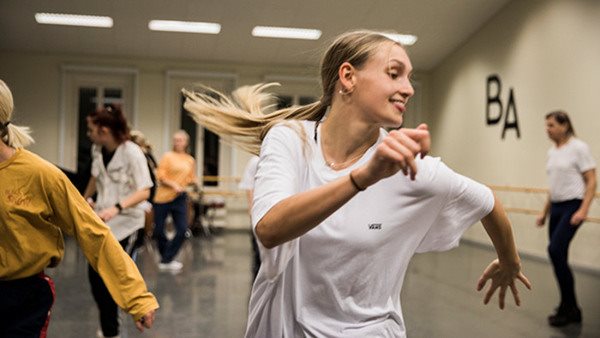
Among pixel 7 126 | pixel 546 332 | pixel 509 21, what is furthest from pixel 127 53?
pixel 7 126

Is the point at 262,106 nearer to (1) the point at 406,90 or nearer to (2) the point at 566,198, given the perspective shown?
(1) the point at 406,90

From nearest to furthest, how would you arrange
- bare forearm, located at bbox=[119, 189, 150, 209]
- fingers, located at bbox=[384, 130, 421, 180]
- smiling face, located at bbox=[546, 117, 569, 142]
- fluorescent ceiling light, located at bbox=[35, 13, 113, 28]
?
fingers, located at bbox=[384, 130, 421, 180] → bare forearm, located at bbox=[119, 189, 150, 209] → smiling face, located at bbox=[546, 117, 569, 142] → fluorescent ceiling light, located at bbox=[35, 13, 113, 28]

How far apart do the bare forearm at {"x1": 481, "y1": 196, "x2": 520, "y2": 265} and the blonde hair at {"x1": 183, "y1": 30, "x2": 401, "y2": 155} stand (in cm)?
51

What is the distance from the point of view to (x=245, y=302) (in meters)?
5.84

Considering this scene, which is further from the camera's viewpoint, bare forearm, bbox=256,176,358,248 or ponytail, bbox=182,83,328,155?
ponytail, bbox=182,83,328,155

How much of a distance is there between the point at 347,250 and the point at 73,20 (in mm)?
12066

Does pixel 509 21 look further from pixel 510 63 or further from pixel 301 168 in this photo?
pixel 301 168

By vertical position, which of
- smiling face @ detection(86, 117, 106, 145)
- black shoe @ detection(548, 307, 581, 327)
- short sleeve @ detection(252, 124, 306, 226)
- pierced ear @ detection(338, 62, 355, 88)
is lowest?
black shoe @ detection(548, 307, 581, 327)

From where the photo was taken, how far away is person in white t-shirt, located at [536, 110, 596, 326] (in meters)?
5.18

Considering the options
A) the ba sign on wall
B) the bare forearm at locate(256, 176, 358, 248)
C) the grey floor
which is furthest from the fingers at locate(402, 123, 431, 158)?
the ba sign on wall

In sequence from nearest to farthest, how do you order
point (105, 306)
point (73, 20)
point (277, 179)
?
point (277, 179) → point (105, 306) → point (73, 20)

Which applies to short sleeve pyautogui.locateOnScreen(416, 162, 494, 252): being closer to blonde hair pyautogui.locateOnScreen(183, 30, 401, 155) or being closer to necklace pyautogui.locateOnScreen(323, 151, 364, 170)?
necklace pyautogui.locateOnScreen(323, 151, 364, 170)

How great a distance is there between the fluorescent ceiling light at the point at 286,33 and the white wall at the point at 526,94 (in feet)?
10.2

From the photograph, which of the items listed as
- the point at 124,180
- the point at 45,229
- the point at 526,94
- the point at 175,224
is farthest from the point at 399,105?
the point at 526,94
